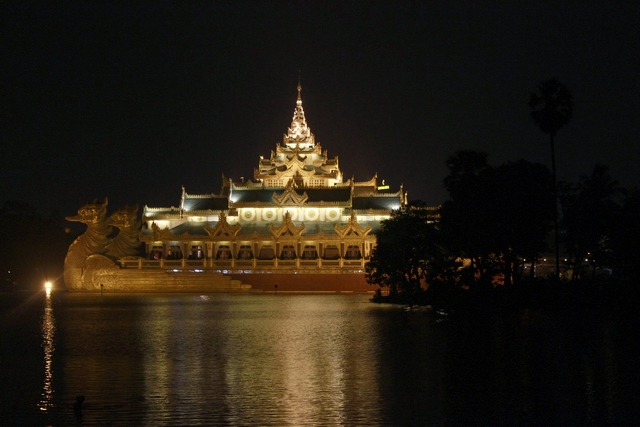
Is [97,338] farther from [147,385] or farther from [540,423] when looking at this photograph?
[540,423]

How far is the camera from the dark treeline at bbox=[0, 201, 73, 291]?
7706cm

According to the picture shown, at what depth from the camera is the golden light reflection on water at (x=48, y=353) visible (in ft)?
58.7

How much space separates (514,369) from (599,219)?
87.5 feet

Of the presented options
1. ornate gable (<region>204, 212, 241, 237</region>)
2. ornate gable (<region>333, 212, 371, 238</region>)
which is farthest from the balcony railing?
ornate gable (<region>204, 212, 241, 237</region>)

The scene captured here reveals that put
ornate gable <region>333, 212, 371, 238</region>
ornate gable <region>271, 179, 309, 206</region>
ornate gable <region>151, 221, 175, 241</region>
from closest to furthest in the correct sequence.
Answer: ornate gable <region>333, 212, 371, 238</region>, ornate gable <region>151, 221, 175, 241</region>, ornate gable <region>271, 179, 309, 206</region>

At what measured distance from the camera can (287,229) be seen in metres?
71.6

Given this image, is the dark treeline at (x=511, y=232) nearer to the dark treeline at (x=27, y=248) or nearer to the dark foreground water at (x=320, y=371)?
the dark foreground water at (x=320, y=371)

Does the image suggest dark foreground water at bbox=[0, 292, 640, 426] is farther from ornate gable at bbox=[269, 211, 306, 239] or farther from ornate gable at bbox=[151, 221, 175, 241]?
ornate gable at bbox=[151, 221, 175, 241]

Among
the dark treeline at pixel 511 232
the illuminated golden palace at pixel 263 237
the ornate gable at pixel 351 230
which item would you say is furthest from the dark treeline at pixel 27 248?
the dark treeline at pixel 511 232

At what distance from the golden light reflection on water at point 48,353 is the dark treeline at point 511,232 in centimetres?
1955

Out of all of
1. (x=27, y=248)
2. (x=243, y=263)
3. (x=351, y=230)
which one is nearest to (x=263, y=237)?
(x=243, y=263)

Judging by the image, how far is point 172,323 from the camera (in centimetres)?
3597

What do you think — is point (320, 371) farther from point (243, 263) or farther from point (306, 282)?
point (243, 263)

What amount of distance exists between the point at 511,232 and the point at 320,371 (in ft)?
79.8
